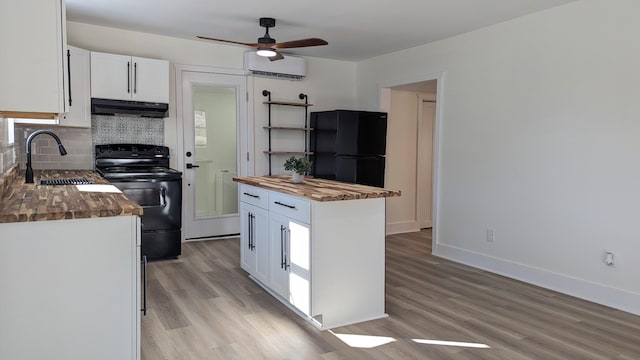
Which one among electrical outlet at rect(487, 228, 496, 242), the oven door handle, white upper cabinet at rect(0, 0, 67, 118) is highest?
white upper cabinet at rect(0, 0, 67, 118)

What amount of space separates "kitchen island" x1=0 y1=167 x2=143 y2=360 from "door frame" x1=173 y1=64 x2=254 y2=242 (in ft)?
10.2

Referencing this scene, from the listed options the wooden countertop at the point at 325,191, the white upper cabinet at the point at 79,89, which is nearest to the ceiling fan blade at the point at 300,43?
the wooden countertop at the point at 325,191

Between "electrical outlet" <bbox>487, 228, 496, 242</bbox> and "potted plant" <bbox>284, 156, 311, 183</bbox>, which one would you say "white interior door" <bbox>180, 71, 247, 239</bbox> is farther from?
"electrical outlet" <bbox>487, 228, 496, 242</bbox>

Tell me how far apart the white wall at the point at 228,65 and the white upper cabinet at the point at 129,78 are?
36cm

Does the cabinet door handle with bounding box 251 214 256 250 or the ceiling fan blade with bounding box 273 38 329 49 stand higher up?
the ceiling fan blade with bounding box 273 38 329 49

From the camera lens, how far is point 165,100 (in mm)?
4770

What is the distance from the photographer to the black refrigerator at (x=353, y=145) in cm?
560

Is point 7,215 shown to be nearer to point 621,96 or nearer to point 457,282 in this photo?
point 457,282

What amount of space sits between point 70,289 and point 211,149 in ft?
12.0

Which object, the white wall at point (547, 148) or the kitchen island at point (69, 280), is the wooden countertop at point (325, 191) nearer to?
the kitchen island at point (69, 280)

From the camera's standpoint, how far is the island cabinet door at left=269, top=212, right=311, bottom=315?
2951 mm

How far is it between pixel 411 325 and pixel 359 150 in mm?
2928

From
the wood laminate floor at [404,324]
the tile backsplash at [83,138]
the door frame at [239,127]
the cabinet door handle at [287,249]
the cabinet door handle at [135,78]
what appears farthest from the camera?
the door frame at [239,127]

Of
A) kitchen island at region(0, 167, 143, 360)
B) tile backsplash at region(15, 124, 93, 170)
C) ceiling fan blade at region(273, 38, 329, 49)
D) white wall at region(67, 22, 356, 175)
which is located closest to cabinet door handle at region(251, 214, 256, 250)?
ceiling fan blade at region(273, 38, 329, 49)
